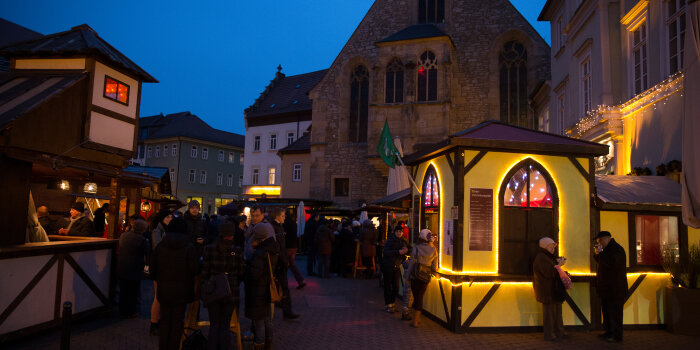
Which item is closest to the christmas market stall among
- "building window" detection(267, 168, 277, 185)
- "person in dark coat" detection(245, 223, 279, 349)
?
"person in dark coat" detection(245, 223, 279, 349)

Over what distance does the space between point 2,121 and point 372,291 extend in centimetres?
853

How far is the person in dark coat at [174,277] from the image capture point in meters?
5.53

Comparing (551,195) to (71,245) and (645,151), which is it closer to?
(645,151)

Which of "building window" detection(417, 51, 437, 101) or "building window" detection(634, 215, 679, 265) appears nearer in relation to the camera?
"building window" detection(634, 215, 679, 265)

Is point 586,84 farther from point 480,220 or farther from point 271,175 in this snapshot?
point 271,175

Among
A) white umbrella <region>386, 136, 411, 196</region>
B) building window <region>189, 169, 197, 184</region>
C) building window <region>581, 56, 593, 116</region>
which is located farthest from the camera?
building window <region>189, 169, 197, 184</region>

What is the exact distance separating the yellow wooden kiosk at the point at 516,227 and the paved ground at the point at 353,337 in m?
0.39

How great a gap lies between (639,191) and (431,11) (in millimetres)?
20486

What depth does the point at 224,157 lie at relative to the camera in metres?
52.8

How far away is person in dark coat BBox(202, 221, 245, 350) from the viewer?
5.64 m

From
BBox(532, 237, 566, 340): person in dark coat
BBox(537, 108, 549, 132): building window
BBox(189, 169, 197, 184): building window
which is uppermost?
BBox(537, 108, 549, 132): building window

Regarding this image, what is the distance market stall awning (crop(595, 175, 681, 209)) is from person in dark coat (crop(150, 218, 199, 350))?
22.8 ft

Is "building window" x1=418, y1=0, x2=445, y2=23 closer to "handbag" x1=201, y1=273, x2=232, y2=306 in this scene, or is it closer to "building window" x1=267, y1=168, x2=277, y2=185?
"building window" x1=267, y1=168, x2=277, y2=185

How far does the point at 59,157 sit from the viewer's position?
305 inches
